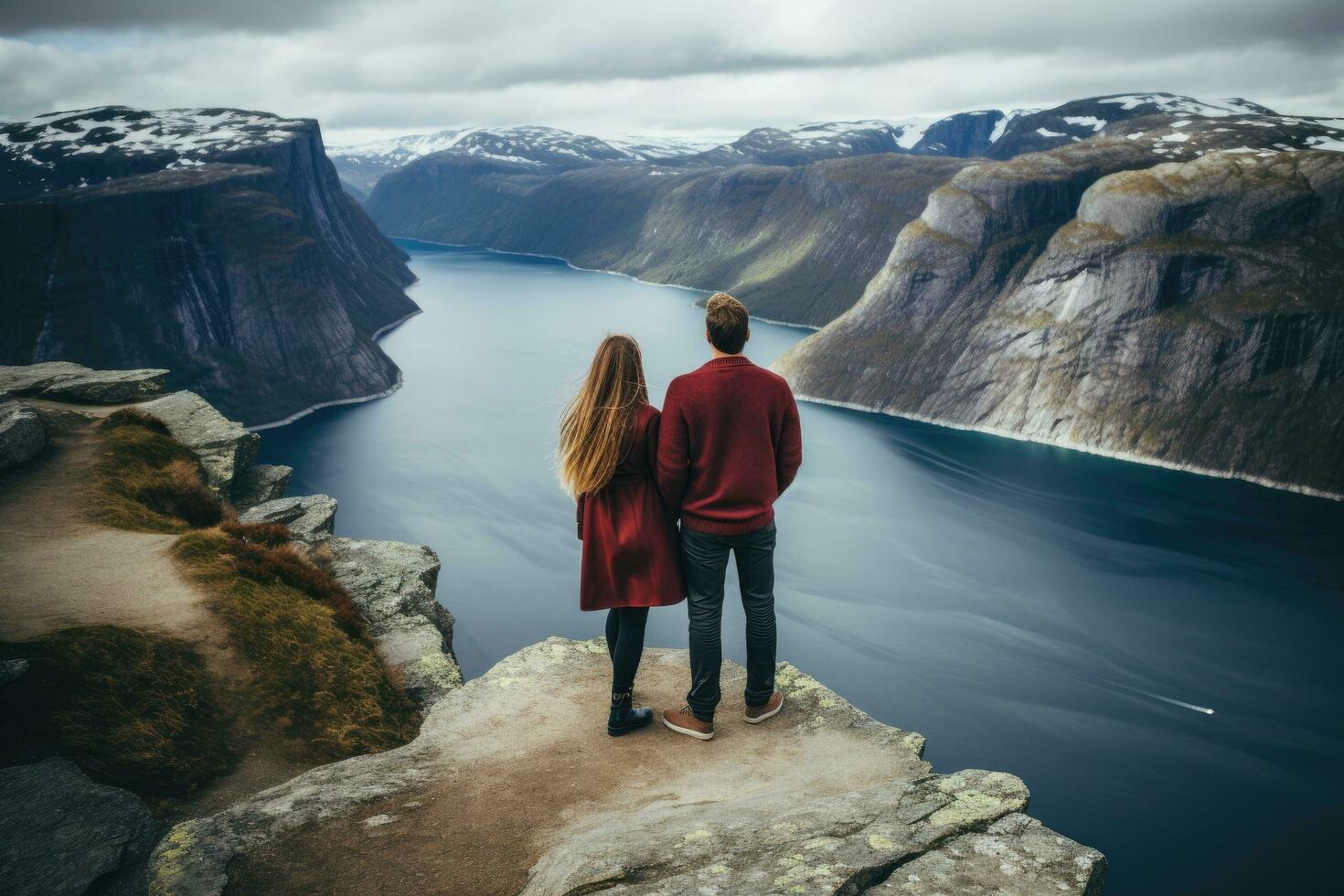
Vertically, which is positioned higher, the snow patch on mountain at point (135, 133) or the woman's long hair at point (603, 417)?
the snow patch on mountain at point (135, 133)

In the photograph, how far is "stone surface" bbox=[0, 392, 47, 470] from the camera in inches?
568

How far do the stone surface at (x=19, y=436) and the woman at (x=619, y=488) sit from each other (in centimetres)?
1353

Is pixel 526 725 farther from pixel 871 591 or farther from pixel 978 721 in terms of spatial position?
pixel 871 591

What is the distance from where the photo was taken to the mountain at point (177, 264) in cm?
6581

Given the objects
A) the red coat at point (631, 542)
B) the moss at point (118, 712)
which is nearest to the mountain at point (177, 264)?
the moss at point (118, 712)

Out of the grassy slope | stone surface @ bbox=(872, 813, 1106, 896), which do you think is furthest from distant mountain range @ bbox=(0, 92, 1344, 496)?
the grassy slope

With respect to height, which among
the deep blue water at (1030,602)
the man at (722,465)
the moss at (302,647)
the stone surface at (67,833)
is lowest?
the deep blue water at (1030,602)

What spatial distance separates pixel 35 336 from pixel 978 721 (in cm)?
7311

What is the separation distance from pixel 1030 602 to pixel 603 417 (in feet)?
121

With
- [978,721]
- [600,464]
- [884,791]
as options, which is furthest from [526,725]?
[978,721]

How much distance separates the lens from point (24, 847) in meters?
5.99

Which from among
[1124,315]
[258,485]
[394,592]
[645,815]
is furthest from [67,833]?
[1124,315]

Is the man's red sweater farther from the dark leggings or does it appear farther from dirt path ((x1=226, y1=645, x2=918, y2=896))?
dirt path ((x1=226, y1=645, x2=918, y2=896))

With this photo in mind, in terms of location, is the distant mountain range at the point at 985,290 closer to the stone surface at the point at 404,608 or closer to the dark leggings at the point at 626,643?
the stone surface at the point at 404,608
